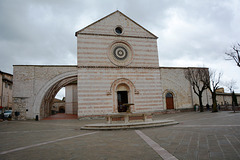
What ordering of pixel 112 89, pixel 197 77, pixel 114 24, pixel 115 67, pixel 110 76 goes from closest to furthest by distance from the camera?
pixel 112 89, pixel 110 76, pixel 115 67, pixel 114 24, pixel 197 77

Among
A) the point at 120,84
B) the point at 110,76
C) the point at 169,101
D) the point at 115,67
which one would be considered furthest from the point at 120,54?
the point at 169,101

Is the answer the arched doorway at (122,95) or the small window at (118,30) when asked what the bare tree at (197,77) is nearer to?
the arched doorway at (122,95)

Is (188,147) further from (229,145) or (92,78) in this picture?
(92,78)

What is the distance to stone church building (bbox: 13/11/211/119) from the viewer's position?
18.2m

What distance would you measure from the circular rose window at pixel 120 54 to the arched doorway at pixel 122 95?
273 centimetres

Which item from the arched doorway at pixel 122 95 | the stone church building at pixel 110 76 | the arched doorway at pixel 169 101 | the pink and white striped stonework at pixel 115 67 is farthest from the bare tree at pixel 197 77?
the arched doorway at pixel 122 95

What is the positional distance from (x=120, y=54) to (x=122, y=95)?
16.2 ft

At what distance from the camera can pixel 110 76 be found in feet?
62.7

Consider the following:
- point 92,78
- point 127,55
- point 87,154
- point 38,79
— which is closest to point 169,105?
point 127,55

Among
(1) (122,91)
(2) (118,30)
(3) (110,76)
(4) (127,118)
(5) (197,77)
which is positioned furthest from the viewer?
(5) (197,77)

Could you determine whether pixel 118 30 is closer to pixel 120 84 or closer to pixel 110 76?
pixel 110 76

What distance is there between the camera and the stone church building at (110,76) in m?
18.2

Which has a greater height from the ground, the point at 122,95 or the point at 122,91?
the point at 122,91

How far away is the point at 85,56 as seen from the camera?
18.9m
